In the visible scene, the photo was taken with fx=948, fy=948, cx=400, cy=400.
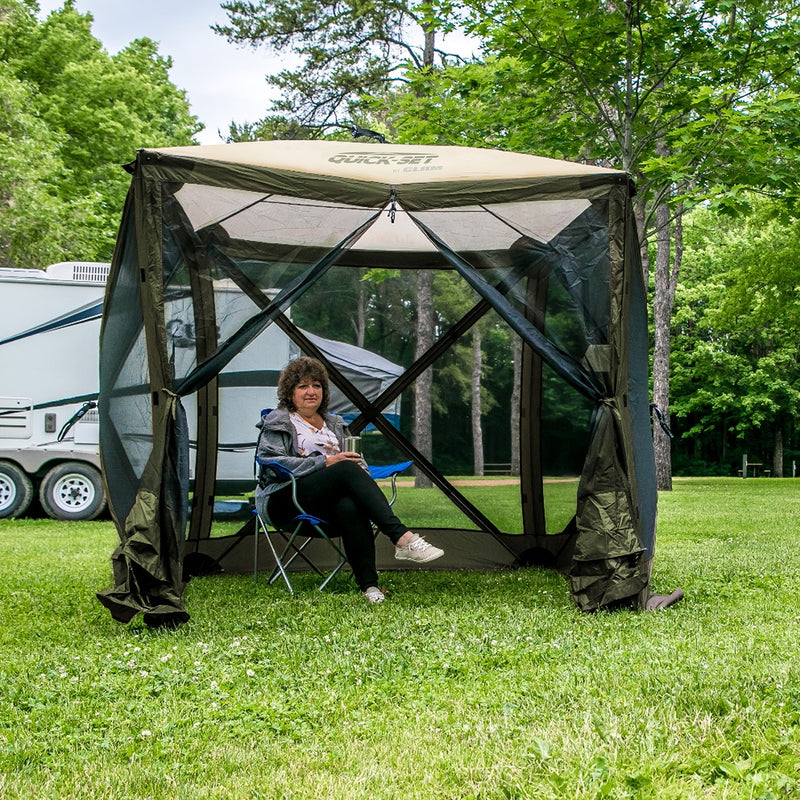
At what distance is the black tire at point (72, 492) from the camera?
9414mm

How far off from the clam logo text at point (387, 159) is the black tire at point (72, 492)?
19.1 feet

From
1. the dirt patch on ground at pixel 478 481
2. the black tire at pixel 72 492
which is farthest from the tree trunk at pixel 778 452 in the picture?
the dirt patch on ground at pixel 478 481

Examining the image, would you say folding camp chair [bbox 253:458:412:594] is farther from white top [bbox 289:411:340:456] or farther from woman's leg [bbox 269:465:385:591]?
white top [bbox 289:411:340:456]

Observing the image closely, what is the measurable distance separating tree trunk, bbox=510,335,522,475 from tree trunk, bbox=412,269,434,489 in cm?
50

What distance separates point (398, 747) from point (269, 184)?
2610 mm

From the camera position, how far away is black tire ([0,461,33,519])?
9.36 m

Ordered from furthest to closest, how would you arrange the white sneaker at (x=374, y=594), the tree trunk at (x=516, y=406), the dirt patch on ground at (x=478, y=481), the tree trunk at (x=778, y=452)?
the tree trunk at (x=778, y=452)
the dirt patch on ground at (x=478, y=481)
the tree trunk at (x=516, y=406)
the white sneaker at (x=374, y=594)

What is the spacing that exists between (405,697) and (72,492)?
7.36 m

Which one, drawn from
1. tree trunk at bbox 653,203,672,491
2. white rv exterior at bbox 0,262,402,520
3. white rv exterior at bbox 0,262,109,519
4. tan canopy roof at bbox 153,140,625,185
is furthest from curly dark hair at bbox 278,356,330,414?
tree trunk at bbox 653,203,672,491

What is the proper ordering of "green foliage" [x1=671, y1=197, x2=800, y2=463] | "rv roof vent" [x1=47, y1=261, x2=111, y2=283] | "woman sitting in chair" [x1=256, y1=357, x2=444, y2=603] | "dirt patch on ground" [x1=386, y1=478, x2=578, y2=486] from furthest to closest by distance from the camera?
"green foliage" [x1=671, y1=197, x2=800, y2=463]
"rv roof vent" [x1=47, y1=261, x2=111, y2=283]
"dirt patch on ground" [x1=386, y1=478, x2=578, y2=486]
"woman sitting in chair" [x1=256, y1=357, x2=444, y2=603]

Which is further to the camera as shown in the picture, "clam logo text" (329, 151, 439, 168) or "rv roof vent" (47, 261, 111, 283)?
"rv roof vent" (47, 261, 111, 283)

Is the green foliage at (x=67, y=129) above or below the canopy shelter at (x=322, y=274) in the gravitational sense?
above

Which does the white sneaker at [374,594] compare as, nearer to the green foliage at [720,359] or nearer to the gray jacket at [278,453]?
the gray jacket at [278,453]

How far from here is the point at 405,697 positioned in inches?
115
